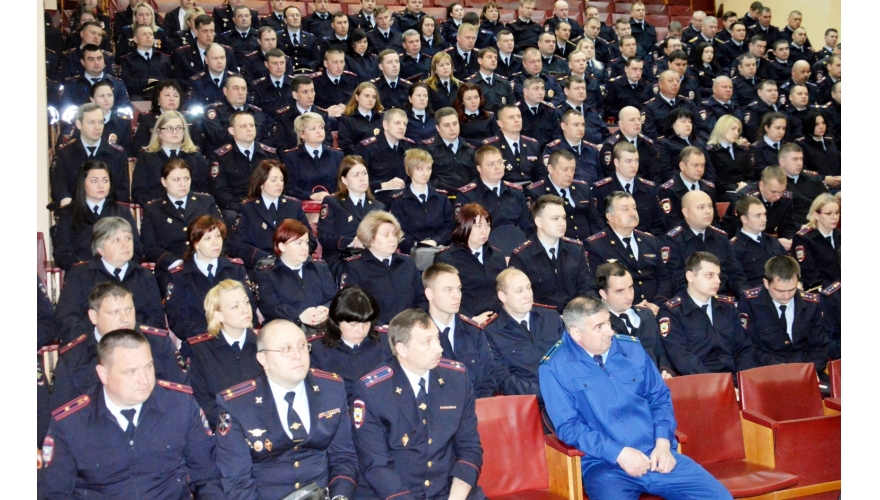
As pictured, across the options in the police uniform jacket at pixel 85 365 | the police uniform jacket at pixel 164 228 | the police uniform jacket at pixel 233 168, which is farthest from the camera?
the police uniform jacket at pixel 233 168

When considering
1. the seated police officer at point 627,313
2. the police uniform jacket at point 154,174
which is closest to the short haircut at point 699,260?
the seated police officer at point 627,313

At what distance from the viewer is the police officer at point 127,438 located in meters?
2.66

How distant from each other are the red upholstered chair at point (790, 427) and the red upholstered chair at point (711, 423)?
0.24 ft

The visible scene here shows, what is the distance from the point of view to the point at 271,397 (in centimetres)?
289

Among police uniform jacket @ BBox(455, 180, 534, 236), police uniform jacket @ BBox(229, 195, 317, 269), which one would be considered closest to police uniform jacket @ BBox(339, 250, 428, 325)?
police uniform jacket @ BBox(229, 195, 317, 269)

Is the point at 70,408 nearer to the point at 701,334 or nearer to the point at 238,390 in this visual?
the point at 238,390

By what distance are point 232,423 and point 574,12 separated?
883 centimetres

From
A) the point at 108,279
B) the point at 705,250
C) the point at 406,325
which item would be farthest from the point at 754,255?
the point at 108,279

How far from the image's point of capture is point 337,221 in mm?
4953

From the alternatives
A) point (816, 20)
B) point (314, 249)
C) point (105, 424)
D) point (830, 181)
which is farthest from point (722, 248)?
point (816, 20)

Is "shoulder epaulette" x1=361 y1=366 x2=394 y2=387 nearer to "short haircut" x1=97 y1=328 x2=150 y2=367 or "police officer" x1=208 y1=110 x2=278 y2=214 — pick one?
"short haircut" x1=97 y1=328 x2=150 y2=367

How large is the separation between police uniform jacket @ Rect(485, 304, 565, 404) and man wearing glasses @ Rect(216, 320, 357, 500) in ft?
3.64

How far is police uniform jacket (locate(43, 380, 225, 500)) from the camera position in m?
2.66

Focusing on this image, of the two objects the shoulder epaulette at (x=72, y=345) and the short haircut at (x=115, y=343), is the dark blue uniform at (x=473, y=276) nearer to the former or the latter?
the shoulder epaulette at (x=72, y=345)
